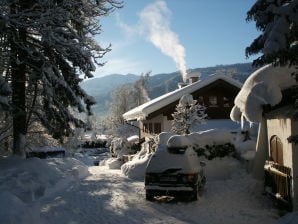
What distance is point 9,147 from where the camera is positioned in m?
27.1

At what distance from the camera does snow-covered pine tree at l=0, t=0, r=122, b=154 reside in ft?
50.6

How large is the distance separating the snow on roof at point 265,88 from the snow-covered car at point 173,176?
2602mm

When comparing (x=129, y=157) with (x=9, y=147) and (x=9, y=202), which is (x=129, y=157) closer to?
(x=9, y=147)

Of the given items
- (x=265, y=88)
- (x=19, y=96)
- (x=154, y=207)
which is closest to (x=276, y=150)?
(x=265, y=88)

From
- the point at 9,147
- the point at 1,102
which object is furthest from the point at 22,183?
the point at 9,147

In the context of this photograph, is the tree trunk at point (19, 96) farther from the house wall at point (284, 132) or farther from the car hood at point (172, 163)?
the house wall at point (284, 132)

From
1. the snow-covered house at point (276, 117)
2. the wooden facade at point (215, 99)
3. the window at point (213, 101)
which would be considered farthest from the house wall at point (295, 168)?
the window at point (213, 101)

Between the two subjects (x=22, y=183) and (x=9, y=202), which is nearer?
(x=9, y=202)

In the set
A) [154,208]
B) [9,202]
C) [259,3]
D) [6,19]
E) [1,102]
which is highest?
[6,19]

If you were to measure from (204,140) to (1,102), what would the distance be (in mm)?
10851

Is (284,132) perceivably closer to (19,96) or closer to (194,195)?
(194,195)

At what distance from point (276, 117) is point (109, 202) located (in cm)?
593

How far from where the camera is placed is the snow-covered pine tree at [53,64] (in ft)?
50.6

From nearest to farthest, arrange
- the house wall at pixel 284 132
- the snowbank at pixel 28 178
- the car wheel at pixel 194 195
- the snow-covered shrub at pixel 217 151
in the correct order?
the house wall at pixel 284 132, the car wheel at pixel 194 195, the snowbank at pixel 28 178, the snow-covered shrub at pixel 217 151
